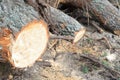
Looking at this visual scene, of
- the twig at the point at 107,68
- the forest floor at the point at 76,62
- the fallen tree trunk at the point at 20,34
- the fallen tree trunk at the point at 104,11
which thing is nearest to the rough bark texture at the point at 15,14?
the fallen tree trunk at the point at 20,34

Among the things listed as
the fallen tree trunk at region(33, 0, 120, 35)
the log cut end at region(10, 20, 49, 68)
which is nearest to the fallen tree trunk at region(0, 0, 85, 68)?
the log cut end at region(10, 20, 49, 68)

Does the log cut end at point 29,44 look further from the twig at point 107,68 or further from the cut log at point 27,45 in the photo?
the twig at point 107,68

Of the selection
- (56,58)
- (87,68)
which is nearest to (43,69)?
(56,58)

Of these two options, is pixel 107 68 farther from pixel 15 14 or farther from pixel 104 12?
pixel 15 14

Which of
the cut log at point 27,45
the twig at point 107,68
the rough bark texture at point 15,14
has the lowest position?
the twig at point 107,68

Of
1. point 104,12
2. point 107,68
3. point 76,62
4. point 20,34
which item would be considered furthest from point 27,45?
point 104,12

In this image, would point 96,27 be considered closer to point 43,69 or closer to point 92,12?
point 92,12
